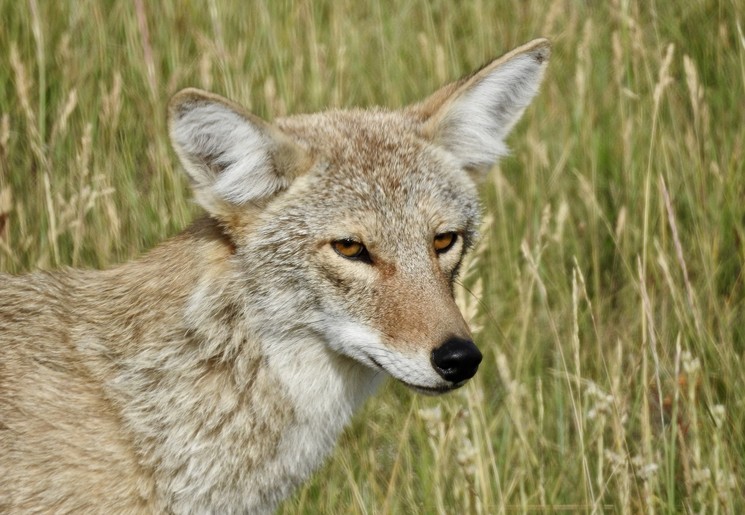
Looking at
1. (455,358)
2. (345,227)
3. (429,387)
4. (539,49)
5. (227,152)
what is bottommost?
(429,387)

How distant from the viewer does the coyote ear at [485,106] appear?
3953 millimetres

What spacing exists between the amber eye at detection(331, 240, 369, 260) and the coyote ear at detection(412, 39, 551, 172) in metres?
0.67

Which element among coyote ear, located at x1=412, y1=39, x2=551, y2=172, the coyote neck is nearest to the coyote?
the coyote neck

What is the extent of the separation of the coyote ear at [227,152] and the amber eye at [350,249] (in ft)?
0.99

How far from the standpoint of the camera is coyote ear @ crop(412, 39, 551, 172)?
3953 mm

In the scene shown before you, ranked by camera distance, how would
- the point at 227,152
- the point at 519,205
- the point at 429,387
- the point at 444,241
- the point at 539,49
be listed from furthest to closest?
the point at 519,205
the point at 539,49
the point at 444,241
the point at 227,152
the point at 429,387

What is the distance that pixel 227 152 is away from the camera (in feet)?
11.6

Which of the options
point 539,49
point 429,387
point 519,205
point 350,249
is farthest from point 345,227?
point 519,205

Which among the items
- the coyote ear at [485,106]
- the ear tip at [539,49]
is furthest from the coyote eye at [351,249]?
the ear tip at [539,49]

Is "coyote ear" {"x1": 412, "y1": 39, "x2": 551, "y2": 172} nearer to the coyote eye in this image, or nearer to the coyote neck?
the coyote eye

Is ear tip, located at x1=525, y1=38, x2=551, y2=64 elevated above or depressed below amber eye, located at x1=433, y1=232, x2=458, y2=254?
above

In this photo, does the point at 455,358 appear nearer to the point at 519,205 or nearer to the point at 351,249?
the point at 351,249

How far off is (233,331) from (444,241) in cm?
80

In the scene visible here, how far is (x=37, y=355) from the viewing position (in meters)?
3.57
